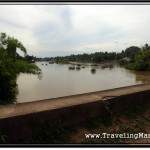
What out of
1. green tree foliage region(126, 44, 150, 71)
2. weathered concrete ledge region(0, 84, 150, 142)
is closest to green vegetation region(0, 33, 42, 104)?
weathered concrete ledge region(0, 84, 150, 142)

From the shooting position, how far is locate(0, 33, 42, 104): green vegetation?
7717 mm

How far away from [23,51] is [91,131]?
607cm

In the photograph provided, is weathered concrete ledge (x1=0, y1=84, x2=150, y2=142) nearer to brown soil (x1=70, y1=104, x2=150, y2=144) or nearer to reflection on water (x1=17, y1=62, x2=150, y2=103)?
brown soil (x1=70, y1=104, x2=150, y2=144)

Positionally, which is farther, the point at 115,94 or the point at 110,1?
the point at 115,94

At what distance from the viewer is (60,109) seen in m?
4.62

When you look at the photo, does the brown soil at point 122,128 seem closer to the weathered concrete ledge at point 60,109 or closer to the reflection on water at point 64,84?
the weathered concrete ledge at point 60,109

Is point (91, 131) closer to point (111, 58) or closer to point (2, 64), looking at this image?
point (2, 64)

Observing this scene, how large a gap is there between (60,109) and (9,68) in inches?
171

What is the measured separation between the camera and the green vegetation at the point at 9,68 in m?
7.72

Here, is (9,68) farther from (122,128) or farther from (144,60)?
(144,60)

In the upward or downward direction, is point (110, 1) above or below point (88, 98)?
above

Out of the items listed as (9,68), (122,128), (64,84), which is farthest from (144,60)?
(122,128)

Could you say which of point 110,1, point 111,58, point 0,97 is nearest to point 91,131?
point 110,1

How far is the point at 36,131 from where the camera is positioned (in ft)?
13.9
